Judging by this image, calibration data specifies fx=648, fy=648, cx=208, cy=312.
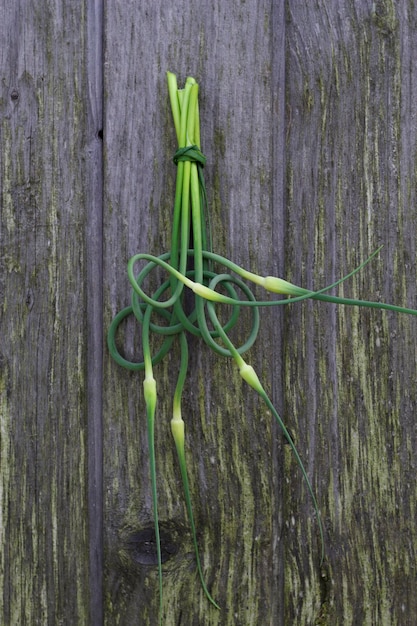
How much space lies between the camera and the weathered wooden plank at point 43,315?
75 cm

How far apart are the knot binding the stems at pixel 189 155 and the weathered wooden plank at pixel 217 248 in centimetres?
5

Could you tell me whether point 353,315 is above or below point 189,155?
below

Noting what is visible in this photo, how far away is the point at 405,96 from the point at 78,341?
0.47m

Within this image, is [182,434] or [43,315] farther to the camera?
[43,315]

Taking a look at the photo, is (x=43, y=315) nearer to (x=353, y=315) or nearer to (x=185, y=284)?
(x=185, y=284)

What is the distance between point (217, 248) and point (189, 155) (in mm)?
112

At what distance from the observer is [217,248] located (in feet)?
2.43

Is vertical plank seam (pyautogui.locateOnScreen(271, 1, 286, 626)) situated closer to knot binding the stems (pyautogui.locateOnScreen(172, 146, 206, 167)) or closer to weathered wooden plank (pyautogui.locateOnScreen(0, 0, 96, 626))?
knot binding the stems (pyautogui.locateOnScreen(172, 146, 206, 167))

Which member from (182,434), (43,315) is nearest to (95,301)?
(43,315)

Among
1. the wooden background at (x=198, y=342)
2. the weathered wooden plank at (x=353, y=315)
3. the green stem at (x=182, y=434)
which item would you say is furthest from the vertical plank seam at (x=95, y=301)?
the weathered wooden plank at (x=353, y=315)

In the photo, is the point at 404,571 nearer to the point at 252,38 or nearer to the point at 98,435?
the point at 98,435

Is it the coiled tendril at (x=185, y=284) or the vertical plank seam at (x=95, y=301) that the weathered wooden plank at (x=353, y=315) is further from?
the vertical plank seam at (x=95, y=301)

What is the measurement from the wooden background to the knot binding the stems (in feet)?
0.16

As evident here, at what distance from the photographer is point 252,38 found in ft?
2.45
